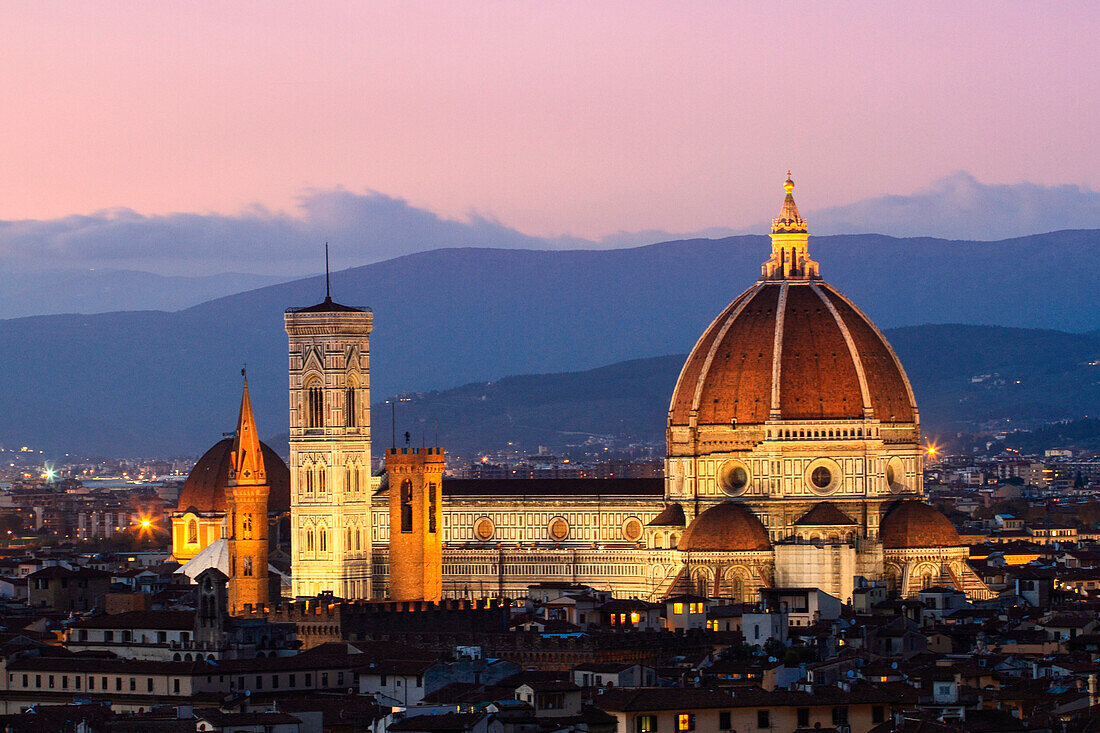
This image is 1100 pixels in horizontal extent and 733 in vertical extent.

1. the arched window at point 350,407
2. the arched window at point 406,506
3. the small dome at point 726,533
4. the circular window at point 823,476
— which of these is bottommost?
the small dome at point 726,533

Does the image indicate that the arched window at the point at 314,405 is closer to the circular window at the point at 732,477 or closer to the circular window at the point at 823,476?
the circular window at the point at 732,477

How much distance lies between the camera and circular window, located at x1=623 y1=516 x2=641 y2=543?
131 m

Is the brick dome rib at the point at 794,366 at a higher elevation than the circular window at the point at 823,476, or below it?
higher

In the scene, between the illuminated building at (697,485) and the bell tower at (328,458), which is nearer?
the illuminated building at (697,485)

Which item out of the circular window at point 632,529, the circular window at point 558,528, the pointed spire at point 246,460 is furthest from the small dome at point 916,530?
the pointed spire at point 246,460

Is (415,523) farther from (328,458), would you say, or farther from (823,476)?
(823,476)

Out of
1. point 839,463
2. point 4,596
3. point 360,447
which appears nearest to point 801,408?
point 839,463

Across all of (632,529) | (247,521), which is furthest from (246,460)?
(632,529)

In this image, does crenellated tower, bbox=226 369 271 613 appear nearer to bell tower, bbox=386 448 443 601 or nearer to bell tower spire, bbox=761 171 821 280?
bell tower, bbox=386 448 443 601

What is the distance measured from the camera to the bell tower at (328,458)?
130750mm

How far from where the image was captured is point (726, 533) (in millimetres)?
124312

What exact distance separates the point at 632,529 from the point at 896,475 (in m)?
10.5

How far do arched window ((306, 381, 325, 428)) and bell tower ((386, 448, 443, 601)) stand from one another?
19.5ft

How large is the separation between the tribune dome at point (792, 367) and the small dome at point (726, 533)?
4944 mm
